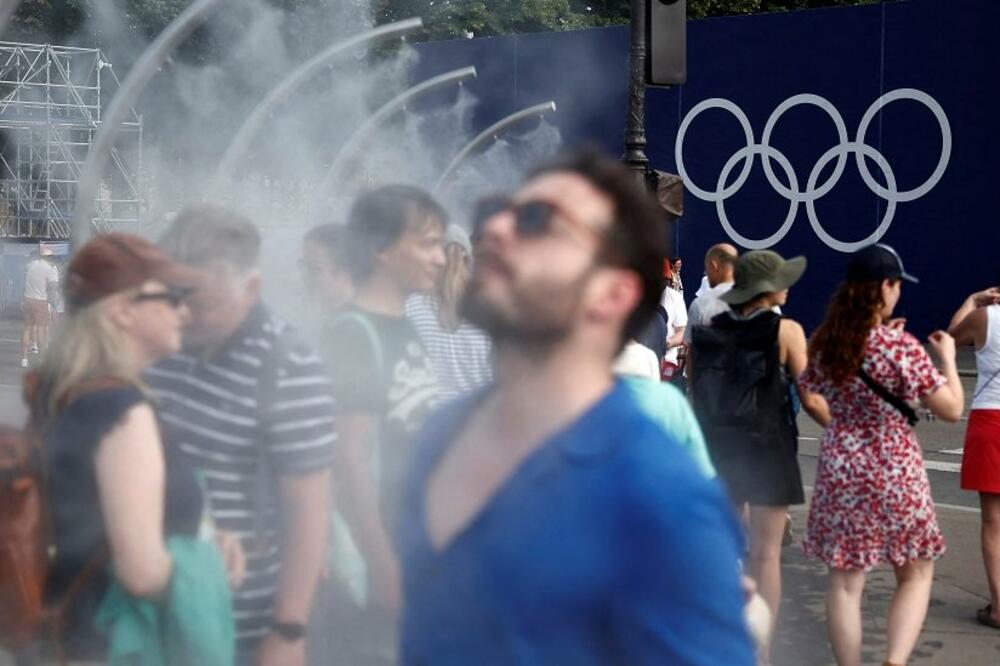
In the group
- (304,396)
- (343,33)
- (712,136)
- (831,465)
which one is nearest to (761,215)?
(712,136)

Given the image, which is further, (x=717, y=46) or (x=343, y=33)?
(x=717, y=46)

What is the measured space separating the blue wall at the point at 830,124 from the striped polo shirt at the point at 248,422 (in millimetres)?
16574

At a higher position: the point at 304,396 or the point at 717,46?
the point at 717,46

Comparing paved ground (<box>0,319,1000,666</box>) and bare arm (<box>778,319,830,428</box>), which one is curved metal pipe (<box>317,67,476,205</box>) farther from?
bare arm (<box>778,319,830,428</box>)

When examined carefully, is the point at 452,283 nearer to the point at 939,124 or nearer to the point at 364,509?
the point at 364,509

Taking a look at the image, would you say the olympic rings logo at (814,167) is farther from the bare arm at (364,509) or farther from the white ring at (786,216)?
the bare arm at (364,509)

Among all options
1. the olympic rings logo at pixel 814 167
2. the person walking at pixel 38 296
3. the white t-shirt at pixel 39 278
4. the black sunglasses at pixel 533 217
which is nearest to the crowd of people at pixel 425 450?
the black sunglasses at pixel 533 217

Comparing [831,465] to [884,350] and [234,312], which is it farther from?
[234,312]

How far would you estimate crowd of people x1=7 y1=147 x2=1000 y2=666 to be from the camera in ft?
5.36

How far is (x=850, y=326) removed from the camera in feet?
15.9

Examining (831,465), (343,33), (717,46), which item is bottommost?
(831,465)

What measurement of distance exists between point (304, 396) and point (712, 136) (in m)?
18.9

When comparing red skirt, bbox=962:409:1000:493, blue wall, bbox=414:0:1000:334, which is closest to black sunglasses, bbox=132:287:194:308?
red skirt, bbox=962:409:1000:493

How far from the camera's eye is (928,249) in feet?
61.4
